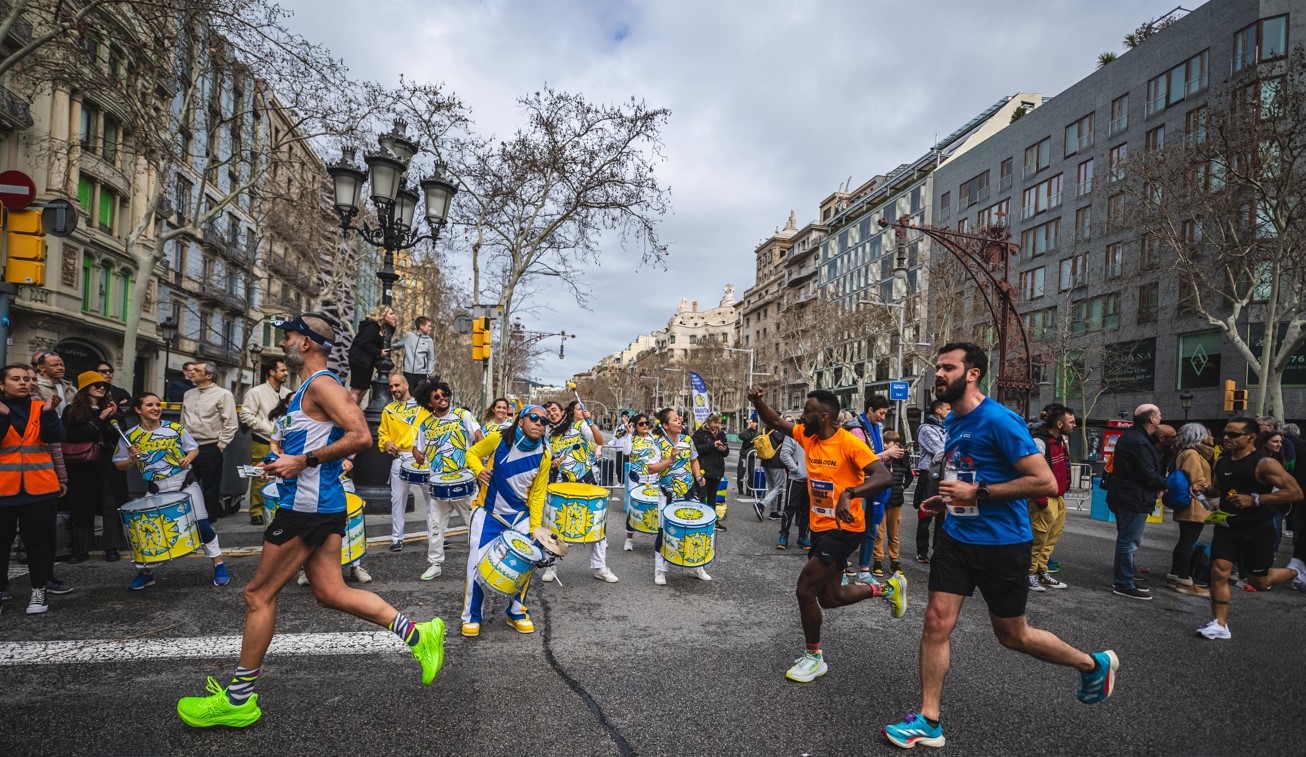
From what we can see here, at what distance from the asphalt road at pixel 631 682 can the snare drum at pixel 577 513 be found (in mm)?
537

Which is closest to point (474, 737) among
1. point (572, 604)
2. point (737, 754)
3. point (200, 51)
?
point (737, 754)

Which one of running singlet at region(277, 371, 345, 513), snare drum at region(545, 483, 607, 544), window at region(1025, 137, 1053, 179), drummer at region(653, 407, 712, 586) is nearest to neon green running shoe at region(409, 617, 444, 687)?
running singlet at region(277, 371, 345, 513)

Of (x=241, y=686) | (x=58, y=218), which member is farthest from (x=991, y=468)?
(x=58, y=218)

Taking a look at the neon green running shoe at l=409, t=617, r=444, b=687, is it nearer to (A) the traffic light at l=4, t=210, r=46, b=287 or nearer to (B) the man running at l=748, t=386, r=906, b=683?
(B) the man running at l=748, t=386, r=906, b=683

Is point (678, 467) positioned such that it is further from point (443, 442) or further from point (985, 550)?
point (985, 550)

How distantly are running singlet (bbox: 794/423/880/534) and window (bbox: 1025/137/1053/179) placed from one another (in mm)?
43202

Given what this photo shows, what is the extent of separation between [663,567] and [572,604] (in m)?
1.28

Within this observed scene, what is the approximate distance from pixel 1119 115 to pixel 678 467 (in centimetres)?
3841

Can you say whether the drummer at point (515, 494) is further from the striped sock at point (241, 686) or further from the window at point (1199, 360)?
the window at point (1199, 360)

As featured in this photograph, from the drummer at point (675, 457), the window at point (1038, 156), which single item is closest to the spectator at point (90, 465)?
the drummer at point (675, 457)

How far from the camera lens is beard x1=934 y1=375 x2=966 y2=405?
3.64 meters

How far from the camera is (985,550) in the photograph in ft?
11.5

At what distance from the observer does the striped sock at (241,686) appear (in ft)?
11.2

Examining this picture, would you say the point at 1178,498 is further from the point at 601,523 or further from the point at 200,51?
the point at 200,51
